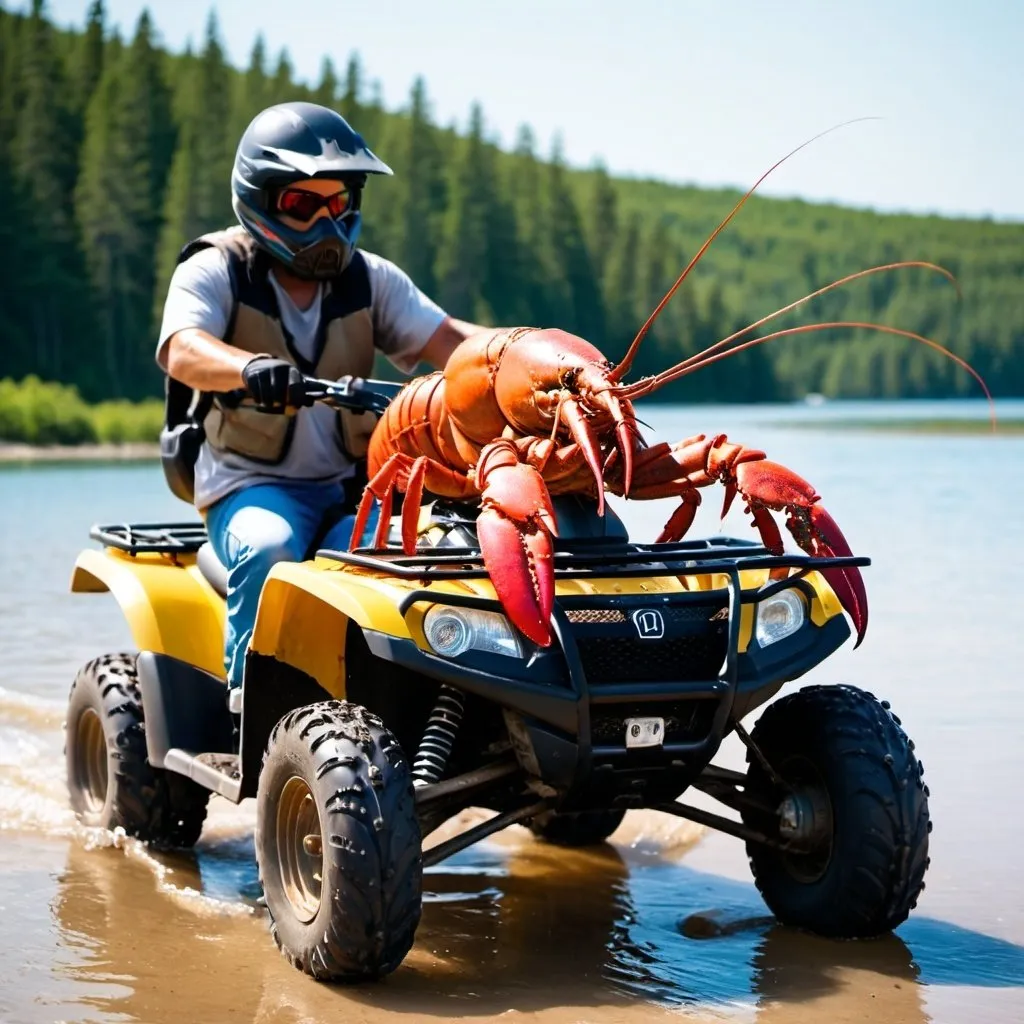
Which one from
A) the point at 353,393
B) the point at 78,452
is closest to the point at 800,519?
the point at 353,393

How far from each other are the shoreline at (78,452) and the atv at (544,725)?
4488cm

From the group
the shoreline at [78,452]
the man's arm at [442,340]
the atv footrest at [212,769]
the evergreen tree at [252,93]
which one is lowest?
the shoreline at [78,452]

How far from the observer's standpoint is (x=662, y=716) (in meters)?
4.67

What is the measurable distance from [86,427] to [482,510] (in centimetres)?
4955

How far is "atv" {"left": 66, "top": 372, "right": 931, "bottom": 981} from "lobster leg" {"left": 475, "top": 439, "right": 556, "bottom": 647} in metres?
0.21

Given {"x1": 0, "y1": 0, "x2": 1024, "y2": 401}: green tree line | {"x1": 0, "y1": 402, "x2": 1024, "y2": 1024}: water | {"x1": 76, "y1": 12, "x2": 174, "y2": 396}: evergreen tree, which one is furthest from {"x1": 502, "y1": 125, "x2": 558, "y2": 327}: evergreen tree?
{"x1": 0, "y1": 402, "x2": 1024, "y2": 1024}: water

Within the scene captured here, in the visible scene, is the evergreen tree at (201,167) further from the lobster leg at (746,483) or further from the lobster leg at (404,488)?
the lobster leg at (746,483)

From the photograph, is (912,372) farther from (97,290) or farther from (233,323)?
(233,323)

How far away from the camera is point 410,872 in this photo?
14.5ft

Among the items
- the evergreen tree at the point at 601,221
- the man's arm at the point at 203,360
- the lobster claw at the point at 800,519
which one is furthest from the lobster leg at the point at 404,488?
the evergreen tree at the point at 601,221

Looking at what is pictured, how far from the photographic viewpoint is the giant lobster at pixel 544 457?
168 inches

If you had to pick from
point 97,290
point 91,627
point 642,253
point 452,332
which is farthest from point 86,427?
point 642,253

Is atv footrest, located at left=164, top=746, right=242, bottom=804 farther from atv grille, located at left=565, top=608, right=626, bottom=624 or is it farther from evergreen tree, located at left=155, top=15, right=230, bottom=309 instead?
evergreen tree, located at left=155, top=15, right=230, bottom=309

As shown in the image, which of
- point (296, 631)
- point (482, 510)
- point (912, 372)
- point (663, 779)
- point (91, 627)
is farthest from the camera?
point (912, 372)
